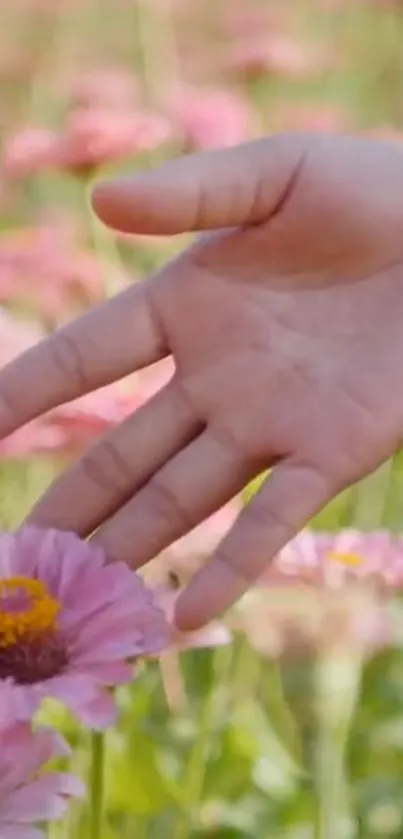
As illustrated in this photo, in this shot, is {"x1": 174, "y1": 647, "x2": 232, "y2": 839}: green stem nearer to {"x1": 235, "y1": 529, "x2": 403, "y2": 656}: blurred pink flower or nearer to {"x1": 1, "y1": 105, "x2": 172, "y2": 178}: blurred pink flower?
{"x1": 235, "y1": 529, "x2": 403, "y2": 656}: blurred pink flower

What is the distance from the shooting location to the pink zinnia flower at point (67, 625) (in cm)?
21

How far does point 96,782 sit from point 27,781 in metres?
0.04

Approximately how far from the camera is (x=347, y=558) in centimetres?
34

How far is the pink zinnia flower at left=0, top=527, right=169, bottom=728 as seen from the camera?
0.21m

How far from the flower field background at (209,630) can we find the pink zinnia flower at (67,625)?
0.4 inches

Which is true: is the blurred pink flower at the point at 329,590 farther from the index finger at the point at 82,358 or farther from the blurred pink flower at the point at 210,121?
the blurred pink flower at the point at 210,121

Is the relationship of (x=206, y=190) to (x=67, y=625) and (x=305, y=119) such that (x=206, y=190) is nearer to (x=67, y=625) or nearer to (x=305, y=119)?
(x=67, y=625)

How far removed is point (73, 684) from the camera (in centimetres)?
21

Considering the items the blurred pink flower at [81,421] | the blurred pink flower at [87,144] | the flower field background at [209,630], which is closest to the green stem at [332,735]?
the flower field background at [209,630]

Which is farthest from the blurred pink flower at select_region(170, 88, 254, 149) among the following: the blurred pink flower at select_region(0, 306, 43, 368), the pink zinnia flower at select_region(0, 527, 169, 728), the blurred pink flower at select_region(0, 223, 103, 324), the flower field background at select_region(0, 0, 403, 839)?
the pink zinnia flower at select_region(0, 527, 169, 728)

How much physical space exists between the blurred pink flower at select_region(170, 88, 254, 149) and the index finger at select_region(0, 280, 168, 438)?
10.4 inches

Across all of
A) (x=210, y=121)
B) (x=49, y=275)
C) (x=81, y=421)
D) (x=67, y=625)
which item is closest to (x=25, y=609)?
(x=67, y=625)

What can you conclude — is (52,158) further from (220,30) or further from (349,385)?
(220,30)

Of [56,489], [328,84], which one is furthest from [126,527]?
[328,84]
